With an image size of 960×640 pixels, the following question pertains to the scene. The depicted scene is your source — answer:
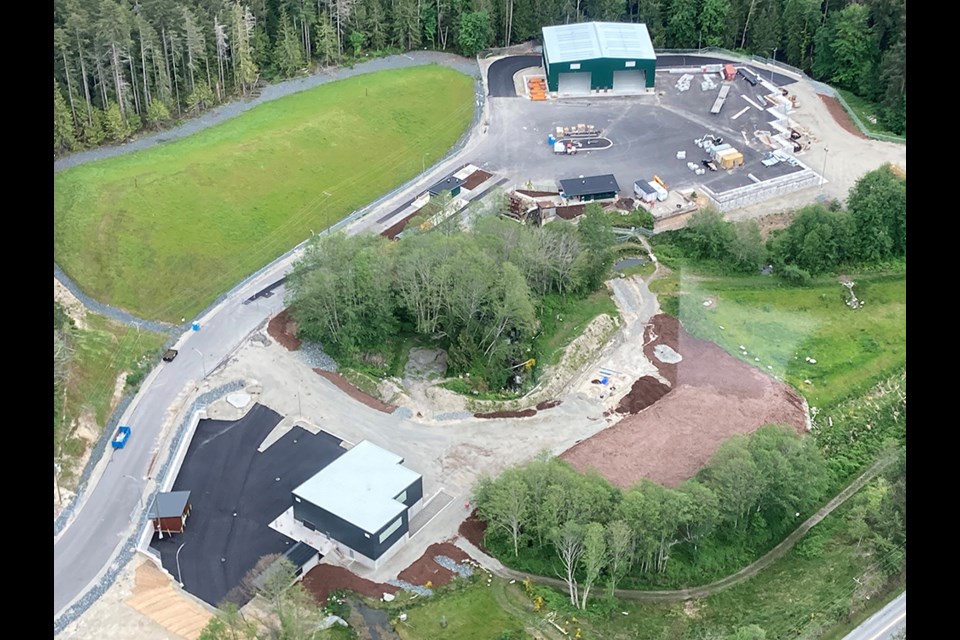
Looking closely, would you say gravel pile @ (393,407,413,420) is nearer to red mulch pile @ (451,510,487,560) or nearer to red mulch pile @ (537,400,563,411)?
red mulch pile @ (537,400,563,411)

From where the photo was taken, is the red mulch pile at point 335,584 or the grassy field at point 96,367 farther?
the grassy field at point 96,367

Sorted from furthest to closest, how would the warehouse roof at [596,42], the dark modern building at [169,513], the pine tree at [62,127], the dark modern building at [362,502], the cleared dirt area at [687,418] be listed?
the warehouse roof at [596,42] → the pine tree at [62,127] → the cleared dirt area at [687,418] → the dark modern building at [169,513] → the dark modern building at [362,502]

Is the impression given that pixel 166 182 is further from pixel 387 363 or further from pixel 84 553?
pixel 84 553

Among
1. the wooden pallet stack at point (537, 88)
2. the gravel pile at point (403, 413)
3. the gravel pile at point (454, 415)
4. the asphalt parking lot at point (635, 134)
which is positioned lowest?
the gravel pile at point (454, 415)

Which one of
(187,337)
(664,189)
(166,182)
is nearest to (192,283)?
(187,337)

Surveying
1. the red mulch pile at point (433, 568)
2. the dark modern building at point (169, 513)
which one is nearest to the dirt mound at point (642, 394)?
the red mulch pile at point (433, 568)

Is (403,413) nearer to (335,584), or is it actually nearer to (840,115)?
(335,584)

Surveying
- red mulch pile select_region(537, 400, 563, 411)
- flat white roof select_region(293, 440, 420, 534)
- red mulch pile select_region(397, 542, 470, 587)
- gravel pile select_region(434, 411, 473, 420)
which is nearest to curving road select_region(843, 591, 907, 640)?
red mulch pile select_region(397, 542, 470, 587)

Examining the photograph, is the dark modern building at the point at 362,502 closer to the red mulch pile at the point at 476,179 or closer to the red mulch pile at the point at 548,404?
the red mulch pile at the point at 548,404
